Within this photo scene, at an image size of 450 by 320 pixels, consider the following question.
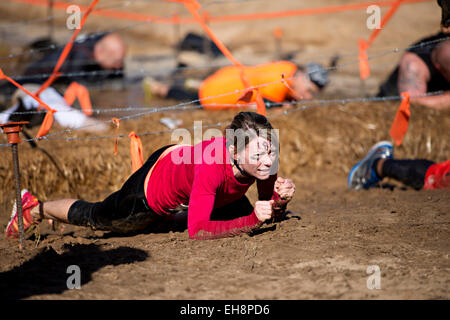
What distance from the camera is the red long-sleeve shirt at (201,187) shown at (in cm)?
310

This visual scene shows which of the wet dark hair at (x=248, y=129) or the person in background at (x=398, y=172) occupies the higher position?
the wet dark hair at (x=248, y=129)

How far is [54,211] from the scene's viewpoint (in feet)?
13.2

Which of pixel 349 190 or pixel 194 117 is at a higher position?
pixel 194 117

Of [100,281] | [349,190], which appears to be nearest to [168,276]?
[100,281]

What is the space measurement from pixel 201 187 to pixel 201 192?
0.03 meters

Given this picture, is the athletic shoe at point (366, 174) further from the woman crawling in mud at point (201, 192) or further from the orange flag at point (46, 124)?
the orange flag at point (46, 124)

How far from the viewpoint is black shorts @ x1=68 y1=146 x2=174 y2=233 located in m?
3.60

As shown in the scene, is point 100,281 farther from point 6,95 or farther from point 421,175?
point 6,95

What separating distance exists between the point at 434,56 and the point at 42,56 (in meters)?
6.22

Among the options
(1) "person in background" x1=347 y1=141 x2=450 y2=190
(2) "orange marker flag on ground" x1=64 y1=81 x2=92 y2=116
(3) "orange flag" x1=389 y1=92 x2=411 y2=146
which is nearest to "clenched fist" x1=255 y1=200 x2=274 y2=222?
(1) "person in background" x1=347 y1=141 x2=450 y2=190

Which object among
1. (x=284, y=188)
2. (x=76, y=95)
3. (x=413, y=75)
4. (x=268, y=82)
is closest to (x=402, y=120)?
(x=413, y=75)

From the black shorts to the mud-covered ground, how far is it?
5.0 inches

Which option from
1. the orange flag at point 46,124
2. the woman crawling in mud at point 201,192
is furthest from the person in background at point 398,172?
the orange flag at point 46,124

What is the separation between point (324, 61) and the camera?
35.6 ft
